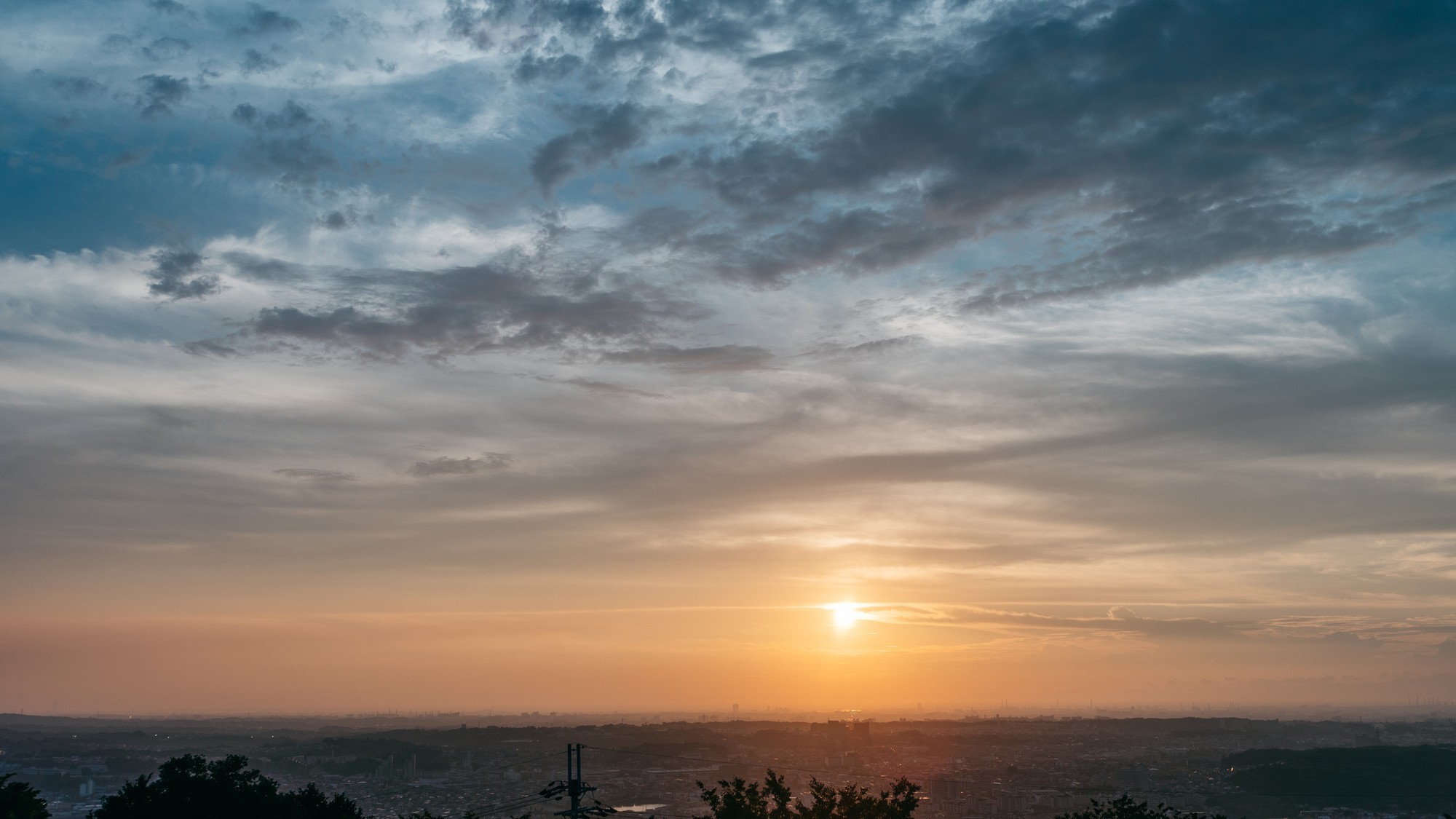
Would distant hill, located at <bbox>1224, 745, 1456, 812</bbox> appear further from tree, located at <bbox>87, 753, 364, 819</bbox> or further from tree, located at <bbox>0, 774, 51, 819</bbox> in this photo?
tree, located at <bbox>0, 774, 51, 819</bbox>

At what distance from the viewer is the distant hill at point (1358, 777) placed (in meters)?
106

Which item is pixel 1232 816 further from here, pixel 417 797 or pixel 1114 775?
pixel 417 797

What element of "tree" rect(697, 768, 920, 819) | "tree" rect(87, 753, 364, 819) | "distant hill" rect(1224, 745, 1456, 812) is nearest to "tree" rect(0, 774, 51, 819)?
"tree" rect(87, 753, 364, 819)

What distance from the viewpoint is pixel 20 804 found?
32156mm

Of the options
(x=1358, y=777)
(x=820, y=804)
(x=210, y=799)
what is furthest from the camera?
(x=1358, y=777)

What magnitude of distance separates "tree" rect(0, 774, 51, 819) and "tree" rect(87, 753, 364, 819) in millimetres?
2675

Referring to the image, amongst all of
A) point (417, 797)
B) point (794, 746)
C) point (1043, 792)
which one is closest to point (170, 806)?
point (417, 797)

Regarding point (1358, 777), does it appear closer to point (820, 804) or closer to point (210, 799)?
point (820, 804)

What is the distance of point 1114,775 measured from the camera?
134000 millimetres

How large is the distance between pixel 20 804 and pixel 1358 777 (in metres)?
135

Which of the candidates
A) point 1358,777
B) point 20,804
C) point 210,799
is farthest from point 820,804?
point 1358,777

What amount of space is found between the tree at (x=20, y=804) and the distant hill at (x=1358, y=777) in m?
112

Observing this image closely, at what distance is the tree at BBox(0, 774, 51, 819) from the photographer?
3109 centimetres

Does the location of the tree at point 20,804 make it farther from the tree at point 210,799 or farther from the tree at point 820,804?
the tree at point 820,804
